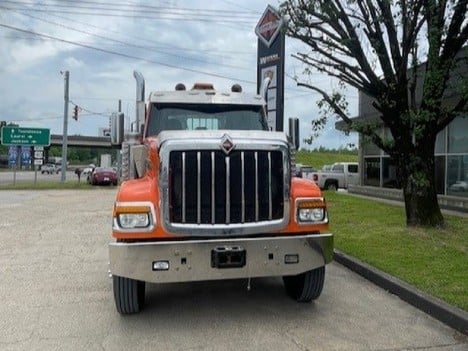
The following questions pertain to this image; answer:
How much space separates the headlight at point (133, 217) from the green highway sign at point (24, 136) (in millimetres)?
32282

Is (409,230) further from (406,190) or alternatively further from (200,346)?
(200,346)

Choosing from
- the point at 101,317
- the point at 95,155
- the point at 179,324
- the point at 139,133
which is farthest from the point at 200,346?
the point at 95,155

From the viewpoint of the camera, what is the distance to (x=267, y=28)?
45.8 feet

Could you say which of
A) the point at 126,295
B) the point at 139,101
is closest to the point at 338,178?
the point at 139,101

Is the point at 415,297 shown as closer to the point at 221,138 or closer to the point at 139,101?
the point at 221,138

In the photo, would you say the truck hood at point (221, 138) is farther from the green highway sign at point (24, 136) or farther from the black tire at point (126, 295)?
the green highway sign at point (24, 136)

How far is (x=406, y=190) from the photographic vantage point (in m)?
10.9

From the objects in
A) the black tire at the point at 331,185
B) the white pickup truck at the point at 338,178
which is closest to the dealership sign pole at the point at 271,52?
the white pickup truck at the point at 338,178

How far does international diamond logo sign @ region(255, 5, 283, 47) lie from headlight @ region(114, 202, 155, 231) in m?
9.40

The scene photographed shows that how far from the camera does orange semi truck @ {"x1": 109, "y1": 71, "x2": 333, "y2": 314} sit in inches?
193

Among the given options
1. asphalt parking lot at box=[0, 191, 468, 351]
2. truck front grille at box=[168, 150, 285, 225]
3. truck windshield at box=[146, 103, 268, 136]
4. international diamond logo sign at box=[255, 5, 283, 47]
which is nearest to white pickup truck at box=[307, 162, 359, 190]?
international diamond logo sign at box=[255, 5, 283, 47]

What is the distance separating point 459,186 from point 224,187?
43.0ft

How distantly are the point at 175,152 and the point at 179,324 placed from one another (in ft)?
5.76

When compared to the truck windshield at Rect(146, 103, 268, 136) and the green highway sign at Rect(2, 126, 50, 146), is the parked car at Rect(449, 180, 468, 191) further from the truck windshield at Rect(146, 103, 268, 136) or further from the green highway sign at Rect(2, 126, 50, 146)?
the green highway sign at Rect(2, 126, 50, 146)
